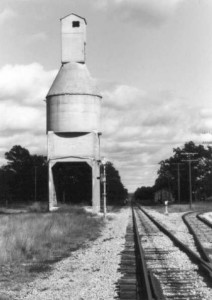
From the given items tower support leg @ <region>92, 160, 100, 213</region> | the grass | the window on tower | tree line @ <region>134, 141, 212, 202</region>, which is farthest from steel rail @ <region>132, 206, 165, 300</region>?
tree line @ <region>134, 141, 212, 202</region>

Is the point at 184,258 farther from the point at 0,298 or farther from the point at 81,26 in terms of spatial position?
the point at 81,26

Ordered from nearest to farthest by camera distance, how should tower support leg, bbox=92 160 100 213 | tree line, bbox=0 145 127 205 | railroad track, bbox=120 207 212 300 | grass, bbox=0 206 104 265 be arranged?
railroad track, bbox=120 207 212 300 → grass, bbox=0 206 104 265 → tower support leg, bbox=92 160 100 213 → tree line, bbox=0 145 127 205

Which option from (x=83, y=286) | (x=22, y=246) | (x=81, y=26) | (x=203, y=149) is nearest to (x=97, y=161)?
(x=81, y=26)

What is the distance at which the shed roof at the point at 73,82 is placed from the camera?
124 ft

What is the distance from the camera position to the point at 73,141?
122ft

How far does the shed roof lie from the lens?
37.7m

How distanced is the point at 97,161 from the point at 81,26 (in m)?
10.3

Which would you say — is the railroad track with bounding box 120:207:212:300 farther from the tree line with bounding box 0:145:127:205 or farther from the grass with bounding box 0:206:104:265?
the tree line with bounding box 0:145:127:205

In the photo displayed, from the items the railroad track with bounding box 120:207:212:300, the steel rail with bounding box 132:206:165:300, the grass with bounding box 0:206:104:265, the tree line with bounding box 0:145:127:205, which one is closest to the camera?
the steel rail with bounding box 132:206:165:300

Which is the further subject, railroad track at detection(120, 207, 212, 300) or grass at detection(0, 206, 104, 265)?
grass at detection(0, 206, 104, 265)

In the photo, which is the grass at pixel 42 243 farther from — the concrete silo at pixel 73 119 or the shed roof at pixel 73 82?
the shed roof at pixel 73 82

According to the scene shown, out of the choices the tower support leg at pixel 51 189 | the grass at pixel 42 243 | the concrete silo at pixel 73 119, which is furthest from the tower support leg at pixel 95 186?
the grass at pixel 42 243

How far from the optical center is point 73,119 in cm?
3700

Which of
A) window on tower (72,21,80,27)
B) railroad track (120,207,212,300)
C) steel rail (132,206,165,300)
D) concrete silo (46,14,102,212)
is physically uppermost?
window on tower (72,21,80,27)
